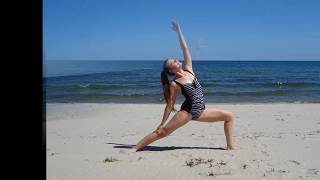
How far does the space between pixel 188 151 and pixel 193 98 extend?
0.89 m

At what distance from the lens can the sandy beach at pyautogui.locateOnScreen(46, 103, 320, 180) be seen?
565 cm

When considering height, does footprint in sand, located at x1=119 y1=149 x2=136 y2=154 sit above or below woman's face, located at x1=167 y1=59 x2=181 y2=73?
below

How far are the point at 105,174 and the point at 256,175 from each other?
6.21ft

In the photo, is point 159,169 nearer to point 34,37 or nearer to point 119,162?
point 119,162

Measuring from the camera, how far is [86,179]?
5.38m

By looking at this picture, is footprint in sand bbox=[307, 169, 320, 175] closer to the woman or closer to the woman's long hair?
the woman

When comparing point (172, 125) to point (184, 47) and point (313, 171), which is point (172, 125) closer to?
point (184, 47)

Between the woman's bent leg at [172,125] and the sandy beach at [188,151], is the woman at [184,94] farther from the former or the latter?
the sandy beach at [188,151]

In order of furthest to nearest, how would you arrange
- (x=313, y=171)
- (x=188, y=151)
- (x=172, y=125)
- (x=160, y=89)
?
(x=160, y=89), (x=188, y=151), (x=172, y=125), (x=313, y=171)

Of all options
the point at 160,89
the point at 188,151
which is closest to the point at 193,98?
the point at 188,151

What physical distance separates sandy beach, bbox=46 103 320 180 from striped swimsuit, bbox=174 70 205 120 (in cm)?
66

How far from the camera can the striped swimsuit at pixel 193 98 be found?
6.74 meters

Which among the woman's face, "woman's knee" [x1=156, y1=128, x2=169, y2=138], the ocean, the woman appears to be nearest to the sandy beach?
"woman's knee" [x1=156, y1=128, x2=169, y2=138]

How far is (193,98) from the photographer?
679 cm
